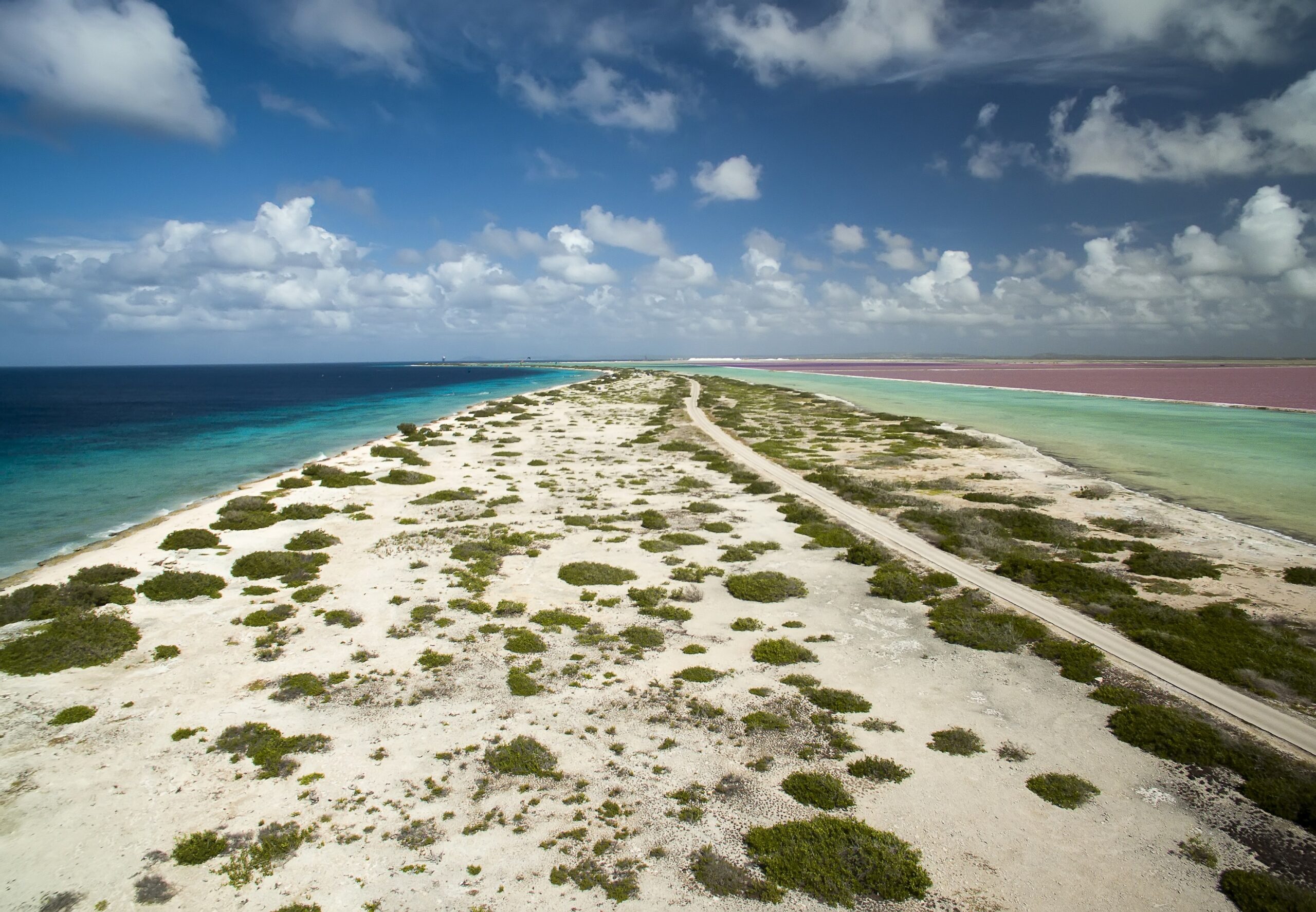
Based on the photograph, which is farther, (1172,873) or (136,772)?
(136,772)

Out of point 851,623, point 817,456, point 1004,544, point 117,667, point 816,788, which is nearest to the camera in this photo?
point 816,788

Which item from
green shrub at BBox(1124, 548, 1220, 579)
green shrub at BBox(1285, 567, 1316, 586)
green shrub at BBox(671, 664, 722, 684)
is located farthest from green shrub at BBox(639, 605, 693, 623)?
green shrub at BBox(1285, 567, 1316, 586)

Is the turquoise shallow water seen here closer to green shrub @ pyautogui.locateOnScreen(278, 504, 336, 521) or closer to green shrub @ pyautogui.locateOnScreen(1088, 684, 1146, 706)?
green shrub @ pyautogui.locateOnScreen(1088, 684, 1146, 706)

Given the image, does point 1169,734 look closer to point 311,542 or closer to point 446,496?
point 311,542

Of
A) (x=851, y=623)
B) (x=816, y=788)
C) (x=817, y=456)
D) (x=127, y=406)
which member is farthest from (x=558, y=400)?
(x=816, y=788)

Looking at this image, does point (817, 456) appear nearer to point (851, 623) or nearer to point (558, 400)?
point (851, 623)

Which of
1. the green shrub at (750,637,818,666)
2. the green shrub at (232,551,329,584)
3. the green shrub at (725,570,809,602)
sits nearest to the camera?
the green shrub at (750,637,818,666)

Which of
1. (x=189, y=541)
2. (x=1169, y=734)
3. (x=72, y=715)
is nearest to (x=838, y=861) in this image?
(x=1169, y=734)

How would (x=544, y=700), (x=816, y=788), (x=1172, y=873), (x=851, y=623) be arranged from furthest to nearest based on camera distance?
1. (x=851, y=623)
2. (x=544, y=700)
3. (x=816, y=788)
4. (x=1172, y=873)
